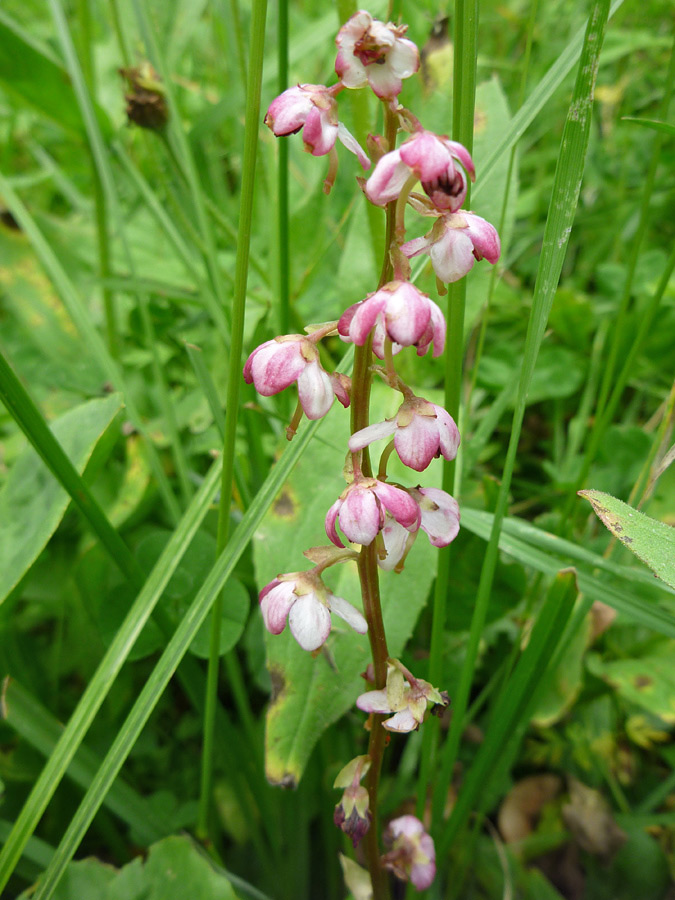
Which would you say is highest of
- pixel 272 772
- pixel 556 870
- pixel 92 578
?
pixel 272 772

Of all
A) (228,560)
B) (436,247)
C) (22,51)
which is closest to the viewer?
(436,247)

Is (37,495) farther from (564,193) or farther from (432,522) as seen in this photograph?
(564,193)

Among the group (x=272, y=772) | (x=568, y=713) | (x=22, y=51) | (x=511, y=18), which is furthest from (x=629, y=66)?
(x=272, y=772)

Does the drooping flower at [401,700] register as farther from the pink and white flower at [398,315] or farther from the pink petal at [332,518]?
the pink and white flower at [398,315]

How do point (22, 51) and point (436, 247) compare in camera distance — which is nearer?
point (436, 247)

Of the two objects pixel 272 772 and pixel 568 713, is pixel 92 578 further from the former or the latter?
pixel 568 713
